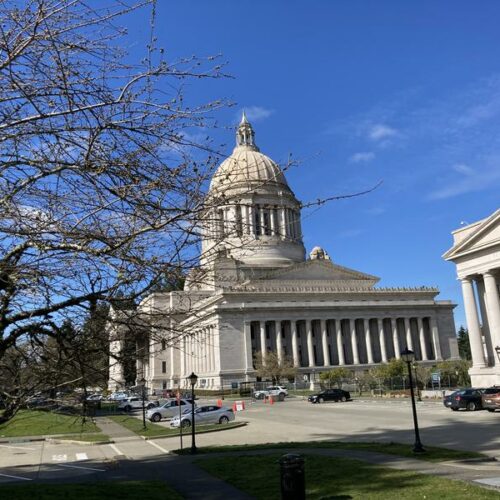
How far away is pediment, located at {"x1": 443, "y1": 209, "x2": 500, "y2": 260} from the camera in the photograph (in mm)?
49500

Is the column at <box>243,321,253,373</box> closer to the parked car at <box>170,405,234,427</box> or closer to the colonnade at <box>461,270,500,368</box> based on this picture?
the colonnade at <box>461,270,500,368</box>

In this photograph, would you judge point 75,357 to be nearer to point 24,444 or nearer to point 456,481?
point 456,481

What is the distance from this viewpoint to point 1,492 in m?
13.2

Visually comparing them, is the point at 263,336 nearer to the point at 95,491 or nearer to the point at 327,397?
the point at 327,397

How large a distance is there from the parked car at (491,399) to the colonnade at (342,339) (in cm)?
4904

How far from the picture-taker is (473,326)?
53094 mm

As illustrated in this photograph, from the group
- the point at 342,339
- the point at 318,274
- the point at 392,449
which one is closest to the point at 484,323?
the point at 342,339

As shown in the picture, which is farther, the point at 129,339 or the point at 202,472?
the point at 202,472

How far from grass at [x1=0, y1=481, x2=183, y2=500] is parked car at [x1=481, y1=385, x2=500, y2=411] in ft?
80.7

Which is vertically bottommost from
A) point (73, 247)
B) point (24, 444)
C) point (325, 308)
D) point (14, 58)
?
point (24, 444)

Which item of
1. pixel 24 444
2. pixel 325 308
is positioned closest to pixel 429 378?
pixel 325 308

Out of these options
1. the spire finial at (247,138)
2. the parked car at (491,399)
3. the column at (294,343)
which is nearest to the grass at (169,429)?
the parked car at (491,399)

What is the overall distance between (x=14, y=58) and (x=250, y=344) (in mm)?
77820

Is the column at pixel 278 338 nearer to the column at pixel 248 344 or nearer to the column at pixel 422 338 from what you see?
the column at pixel 248 344
